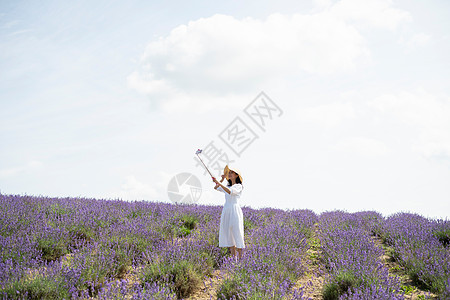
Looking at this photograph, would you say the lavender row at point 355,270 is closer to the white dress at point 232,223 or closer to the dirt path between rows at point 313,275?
the dirt path between rows at point 313,275

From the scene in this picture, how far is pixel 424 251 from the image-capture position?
451 centimetres

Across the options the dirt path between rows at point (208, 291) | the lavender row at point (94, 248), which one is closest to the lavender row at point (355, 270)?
the dirt path between rows at point (208, 291)

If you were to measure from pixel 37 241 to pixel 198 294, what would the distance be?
2.43m

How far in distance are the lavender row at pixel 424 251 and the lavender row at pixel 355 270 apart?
44cm

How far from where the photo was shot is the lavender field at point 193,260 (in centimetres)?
340

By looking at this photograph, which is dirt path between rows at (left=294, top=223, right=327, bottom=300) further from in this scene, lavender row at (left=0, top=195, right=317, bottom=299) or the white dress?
the white dress

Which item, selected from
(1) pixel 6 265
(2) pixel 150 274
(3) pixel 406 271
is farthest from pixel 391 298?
(1) pixel 6 265

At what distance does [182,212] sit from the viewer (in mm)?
6465

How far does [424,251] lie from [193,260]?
Result: 317 cm

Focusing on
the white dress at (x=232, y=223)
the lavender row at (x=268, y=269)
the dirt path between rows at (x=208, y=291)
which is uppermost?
the white dress at (x=232, y=223)

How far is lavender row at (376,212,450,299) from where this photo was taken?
389cm

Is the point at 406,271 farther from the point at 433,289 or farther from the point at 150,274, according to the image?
the point at 150,274

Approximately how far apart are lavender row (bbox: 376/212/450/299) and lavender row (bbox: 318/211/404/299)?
0.44 meters

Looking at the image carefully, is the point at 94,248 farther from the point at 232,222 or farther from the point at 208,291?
the point at 232,222
